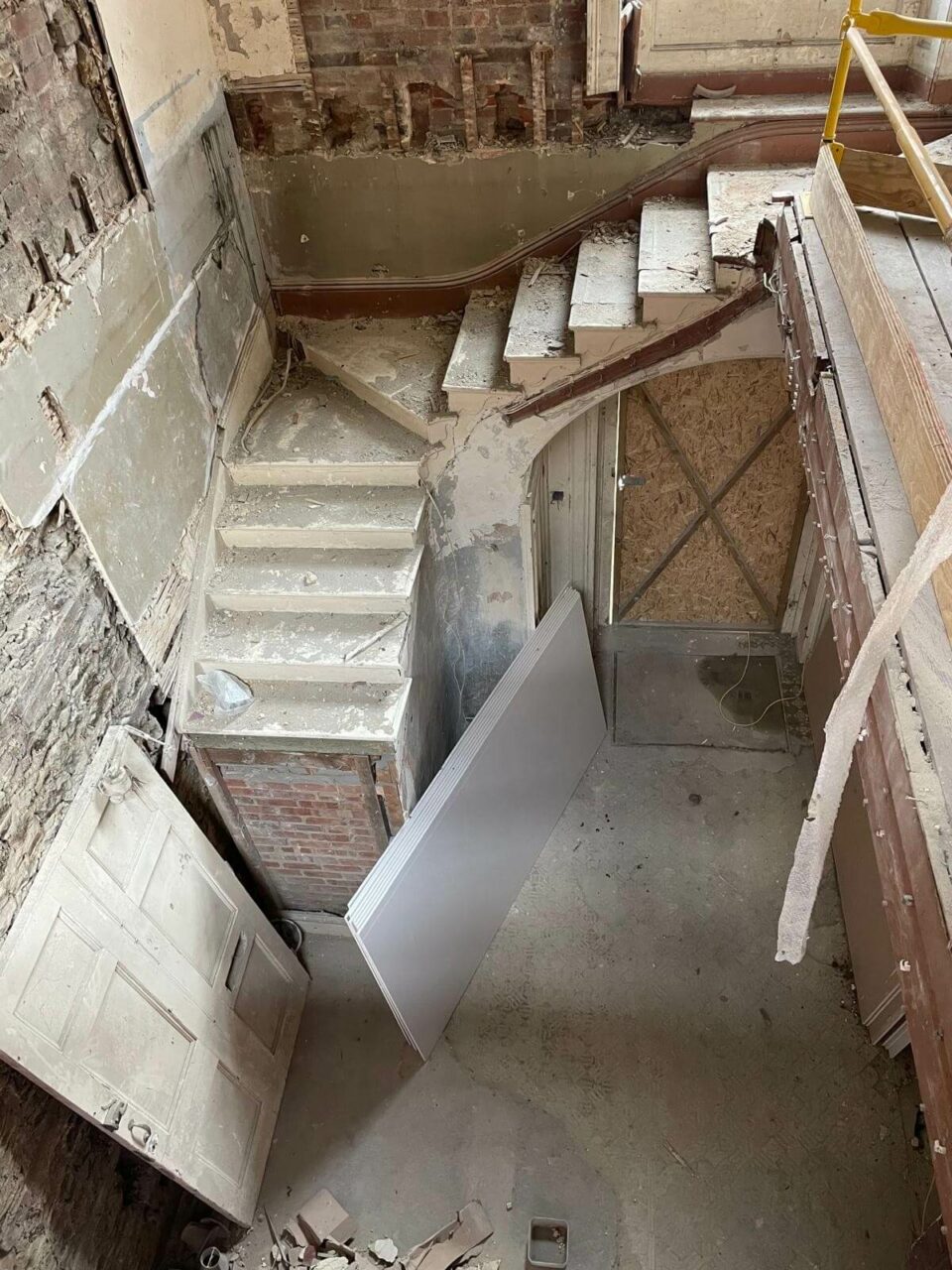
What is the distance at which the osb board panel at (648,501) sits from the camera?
4.59 metres

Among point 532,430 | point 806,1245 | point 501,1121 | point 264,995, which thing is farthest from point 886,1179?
point 532,430

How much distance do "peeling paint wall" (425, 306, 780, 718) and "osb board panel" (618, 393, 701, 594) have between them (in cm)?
77

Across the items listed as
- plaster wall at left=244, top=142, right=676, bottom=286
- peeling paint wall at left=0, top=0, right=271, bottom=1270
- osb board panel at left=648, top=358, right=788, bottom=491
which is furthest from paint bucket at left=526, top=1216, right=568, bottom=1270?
plaster wall at left=244, top=142, right=676, bottom=286

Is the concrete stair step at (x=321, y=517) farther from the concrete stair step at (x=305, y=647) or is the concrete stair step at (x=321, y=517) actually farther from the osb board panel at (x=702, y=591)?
the osb board panel at (x=702, y=591)

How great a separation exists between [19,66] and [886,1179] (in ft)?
16.0

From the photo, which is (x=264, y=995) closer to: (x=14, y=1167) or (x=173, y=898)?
(x=173, y=898)

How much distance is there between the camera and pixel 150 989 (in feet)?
9.43

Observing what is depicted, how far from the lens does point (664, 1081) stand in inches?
142

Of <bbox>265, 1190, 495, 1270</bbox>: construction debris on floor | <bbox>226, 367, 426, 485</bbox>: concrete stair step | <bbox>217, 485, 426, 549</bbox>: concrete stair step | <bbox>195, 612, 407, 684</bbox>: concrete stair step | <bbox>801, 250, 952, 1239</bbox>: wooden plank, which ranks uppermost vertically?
<bbox>226, 367, 426, 485</bbox>: concrete stair step

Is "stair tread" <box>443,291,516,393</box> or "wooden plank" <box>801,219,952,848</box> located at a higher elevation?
"stair tread" <box>443,291,516,393</box>

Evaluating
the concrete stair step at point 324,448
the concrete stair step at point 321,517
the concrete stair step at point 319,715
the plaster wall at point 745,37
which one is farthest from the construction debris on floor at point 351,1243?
the plaster wall at point 745,37

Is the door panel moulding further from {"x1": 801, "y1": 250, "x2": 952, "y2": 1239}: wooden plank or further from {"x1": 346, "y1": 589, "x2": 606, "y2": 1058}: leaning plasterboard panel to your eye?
{"x1": 346, "y1": 589, "x2": 606, "y2": 1058}: leaning plasterboard panel

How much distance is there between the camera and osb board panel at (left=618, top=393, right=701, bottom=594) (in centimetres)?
459

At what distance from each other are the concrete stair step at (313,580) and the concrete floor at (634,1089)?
1.78 m
